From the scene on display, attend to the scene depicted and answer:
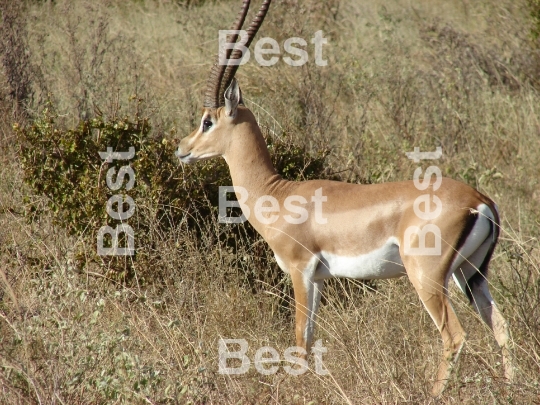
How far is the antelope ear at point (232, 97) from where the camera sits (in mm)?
Answer: 4898

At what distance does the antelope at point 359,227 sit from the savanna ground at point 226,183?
197 millimetres

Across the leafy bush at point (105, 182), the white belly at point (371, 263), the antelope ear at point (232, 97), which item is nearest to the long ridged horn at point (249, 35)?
the antelope ear at point (232, 97)

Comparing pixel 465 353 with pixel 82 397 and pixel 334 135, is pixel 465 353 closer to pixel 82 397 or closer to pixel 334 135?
pixel 82 397

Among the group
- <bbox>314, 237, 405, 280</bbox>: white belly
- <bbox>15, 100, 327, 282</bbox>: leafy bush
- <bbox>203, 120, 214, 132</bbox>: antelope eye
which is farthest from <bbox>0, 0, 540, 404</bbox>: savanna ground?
<bbox>203, 120, 214, 132</bbox>: antelope eye

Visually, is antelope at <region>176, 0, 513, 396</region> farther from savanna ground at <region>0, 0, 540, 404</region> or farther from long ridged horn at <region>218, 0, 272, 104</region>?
savanna ground at <region>0, 0, 540, 404</region>

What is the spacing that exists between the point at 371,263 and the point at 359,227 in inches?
8.3

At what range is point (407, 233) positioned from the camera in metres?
4.16

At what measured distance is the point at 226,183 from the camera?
18.5 feet

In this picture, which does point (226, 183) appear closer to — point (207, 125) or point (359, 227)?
point (207, 125)

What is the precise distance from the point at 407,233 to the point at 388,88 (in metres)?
4.63

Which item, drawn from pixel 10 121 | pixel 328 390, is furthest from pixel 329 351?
pixel 10 121

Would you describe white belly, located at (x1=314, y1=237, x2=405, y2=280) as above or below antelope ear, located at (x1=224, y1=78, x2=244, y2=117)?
below

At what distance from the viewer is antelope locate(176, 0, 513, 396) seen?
13.4 ft

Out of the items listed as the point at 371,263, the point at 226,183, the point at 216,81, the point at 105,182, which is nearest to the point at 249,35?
the point at 216,81
